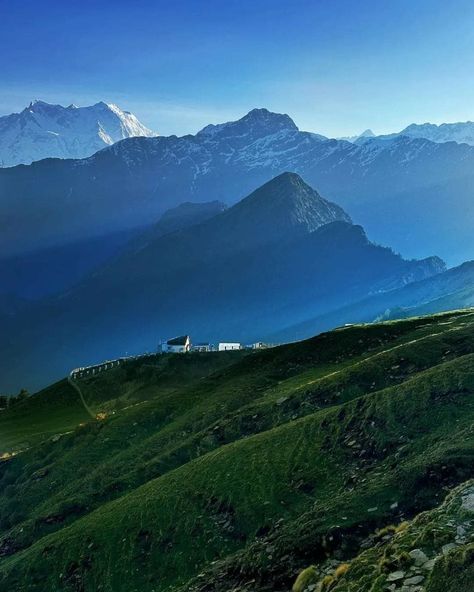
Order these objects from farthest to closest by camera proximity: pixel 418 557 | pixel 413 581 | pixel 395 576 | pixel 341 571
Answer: pixel 341 571
pixel 418 557
pixel 395 576
pixel 413 581

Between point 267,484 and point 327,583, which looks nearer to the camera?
point 327,583

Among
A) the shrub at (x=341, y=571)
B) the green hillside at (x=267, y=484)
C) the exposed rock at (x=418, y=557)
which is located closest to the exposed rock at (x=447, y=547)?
the green hillside at (x=267, y=484)

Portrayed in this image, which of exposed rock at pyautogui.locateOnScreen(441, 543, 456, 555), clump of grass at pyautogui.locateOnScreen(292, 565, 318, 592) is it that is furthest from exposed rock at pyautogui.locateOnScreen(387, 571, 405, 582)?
clump of grass at pyautogui.locateOnScreen(292, 565, 318, 592)

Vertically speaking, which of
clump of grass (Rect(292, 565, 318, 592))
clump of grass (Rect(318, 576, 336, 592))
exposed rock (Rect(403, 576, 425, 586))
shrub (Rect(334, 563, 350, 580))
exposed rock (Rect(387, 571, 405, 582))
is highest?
exposed rock (Rect(387, 571, 405, 582))

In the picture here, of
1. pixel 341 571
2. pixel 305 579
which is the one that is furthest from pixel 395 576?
pixel 305 579

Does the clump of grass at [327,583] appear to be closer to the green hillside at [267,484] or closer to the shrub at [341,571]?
the green hillside at [267,484]

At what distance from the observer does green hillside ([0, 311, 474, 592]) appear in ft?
104

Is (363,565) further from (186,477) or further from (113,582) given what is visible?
(186,477)

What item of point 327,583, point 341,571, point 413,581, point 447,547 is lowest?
point 327,583

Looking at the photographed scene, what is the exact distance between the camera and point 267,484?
44750 millimetres

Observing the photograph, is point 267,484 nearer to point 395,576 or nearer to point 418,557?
point 418,557

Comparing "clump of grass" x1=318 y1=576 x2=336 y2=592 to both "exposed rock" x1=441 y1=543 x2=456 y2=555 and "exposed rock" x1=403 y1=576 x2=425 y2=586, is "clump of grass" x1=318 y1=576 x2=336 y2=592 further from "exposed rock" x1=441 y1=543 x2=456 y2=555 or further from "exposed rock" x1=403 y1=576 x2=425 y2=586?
"exposed rock" x1=441 y1=543 x2=456 y2=555

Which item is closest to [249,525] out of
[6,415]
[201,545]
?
[201,545]

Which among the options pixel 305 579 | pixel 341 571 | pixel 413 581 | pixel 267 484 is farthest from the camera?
pixel 267 484
